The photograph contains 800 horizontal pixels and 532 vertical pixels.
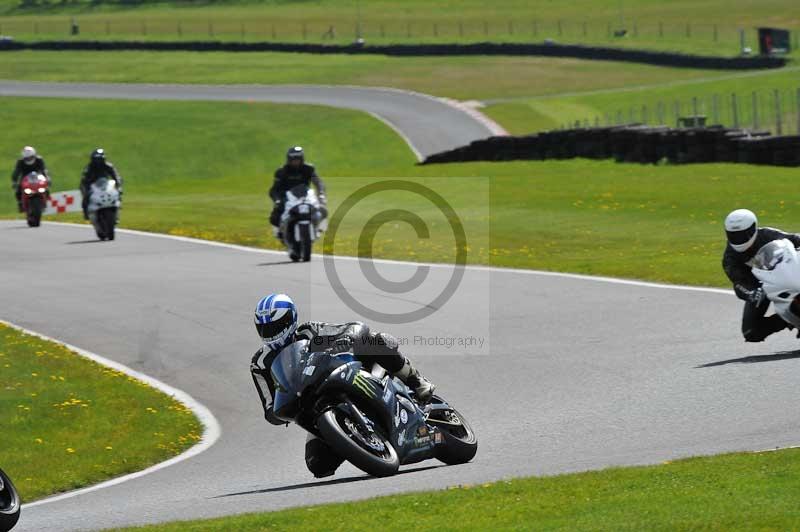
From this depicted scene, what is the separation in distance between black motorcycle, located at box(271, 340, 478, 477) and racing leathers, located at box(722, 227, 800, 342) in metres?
4.33

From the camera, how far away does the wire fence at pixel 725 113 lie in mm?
40822

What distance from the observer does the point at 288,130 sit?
2277 inches

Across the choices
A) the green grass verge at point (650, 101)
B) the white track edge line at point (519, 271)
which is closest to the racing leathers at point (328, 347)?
the white track edge line at point (519, 271)

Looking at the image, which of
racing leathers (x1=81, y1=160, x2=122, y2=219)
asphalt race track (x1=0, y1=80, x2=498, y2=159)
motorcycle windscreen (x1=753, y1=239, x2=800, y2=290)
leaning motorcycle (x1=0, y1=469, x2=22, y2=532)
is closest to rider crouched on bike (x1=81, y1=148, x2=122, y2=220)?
racing leathers (x1=81, y1=160, x2=122, y2=219)

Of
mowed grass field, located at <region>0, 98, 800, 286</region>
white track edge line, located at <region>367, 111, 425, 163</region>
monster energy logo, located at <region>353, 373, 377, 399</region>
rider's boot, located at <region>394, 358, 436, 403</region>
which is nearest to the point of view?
monster energy logo, located at <region>353, 373, 377, 399</region>

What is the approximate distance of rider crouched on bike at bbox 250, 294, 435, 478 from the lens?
384 inches

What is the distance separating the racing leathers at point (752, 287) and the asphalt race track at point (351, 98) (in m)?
37.6

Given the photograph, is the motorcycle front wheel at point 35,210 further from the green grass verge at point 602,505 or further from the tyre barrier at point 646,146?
the green grass verge at point 602,505

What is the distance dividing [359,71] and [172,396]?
62.6 metres

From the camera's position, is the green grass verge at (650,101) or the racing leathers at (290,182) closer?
the racing leathers at (290,182)

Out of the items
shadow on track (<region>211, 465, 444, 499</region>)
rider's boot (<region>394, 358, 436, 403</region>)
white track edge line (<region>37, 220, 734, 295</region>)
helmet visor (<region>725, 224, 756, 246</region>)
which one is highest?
helmet visor (<region>725, 224, 756, 246</region>)

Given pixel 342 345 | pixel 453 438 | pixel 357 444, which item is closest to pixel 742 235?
pixel 453 438

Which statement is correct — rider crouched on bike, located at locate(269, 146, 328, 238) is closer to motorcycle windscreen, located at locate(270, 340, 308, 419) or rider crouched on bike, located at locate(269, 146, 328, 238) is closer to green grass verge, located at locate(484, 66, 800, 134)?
motorcycle windscreen, located at locate(270, 340, 308, 419)

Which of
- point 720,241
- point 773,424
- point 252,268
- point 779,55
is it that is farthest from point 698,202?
point 779,55
